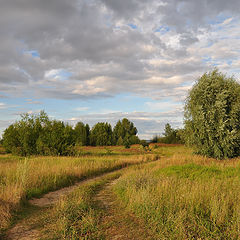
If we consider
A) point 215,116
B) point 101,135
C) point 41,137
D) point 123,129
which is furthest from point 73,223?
point 123,129

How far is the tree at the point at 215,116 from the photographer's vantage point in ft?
56.7

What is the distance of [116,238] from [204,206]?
291cm

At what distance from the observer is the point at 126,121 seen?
65000mm

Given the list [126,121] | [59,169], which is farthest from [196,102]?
[126,121]

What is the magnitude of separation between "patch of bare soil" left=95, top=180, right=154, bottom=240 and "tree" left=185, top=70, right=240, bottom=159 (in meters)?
12.6

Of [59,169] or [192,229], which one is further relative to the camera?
[59,169]

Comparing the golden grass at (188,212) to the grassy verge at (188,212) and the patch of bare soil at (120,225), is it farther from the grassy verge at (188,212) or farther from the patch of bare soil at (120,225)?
the patch of bare soil at (120,225)

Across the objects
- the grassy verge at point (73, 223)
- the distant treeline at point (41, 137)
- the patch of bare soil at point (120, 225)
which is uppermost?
the distant treeline at point (41, 137)

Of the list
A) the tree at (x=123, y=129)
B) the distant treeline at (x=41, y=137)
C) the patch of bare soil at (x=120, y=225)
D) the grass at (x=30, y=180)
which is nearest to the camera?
the patch of bare soil at (x=120, y=225)

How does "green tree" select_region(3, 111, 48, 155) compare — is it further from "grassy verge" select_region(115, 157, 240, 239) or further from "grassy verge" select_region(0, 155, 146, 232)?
"grassy verge" select_region(115, 157, 240, 239)

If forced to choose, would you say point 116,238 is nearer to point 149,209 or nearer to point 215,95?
point 149,209

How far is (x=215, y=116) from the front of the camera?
17.7 m

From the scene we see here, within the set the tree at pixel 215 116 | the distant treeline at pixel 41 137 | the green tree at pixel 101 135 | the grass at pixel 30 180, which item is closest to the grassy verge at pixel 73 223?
the grass at pixel 30 180

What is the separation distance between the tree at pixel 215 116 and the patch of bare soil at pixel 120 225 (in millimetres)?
12603
